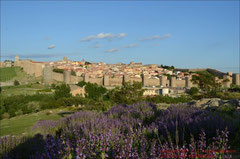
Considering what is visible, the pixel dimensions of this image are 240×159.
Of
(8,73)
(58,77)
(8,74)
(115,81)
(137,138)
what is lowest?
(137,138)

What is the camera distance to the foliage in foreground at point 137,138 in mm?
2658

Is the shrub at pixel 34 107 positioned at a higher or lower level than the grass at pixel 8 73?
lower

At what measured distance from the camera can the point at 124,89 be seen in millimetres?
15133

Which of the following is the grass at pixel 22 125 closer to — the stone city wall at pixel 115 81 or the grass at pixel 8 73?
the stone city wall at pixel 115 81

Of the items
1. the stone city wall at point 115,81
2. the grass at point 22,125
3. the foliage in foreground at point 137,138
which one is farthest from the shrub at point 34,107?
the stone city wall at point 115,81

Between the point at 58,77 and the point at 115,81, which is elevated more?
the point at 58,77

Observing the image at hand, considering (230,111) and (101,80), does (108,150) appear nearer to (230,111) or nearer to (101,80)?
(230,111)

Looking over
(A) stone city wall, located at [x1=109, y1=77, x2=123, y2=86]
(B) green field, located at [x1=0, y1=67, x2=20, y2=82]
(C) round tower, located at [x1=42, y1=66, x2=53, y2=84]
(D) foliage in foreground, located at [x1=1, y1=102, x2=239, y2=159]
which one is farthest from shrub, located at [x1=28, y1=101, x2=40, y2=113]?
(B) green field, located at [x1=0, y1=67, x2=20, y2=82]

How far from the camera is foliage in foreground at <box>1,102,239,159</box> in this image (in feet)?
8.72

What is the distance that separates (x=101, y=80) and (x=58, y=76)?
1230cm

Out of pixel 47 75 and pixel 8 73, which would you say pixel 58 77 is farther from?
pixel 8 73

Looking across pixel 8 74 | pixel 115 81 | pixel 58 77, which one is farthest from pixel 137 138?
pixel 8 74

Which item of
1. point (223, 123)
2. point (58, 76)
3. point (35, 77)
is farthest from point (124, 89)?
point (35, 77)

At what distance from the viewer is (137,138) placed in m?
3.44
